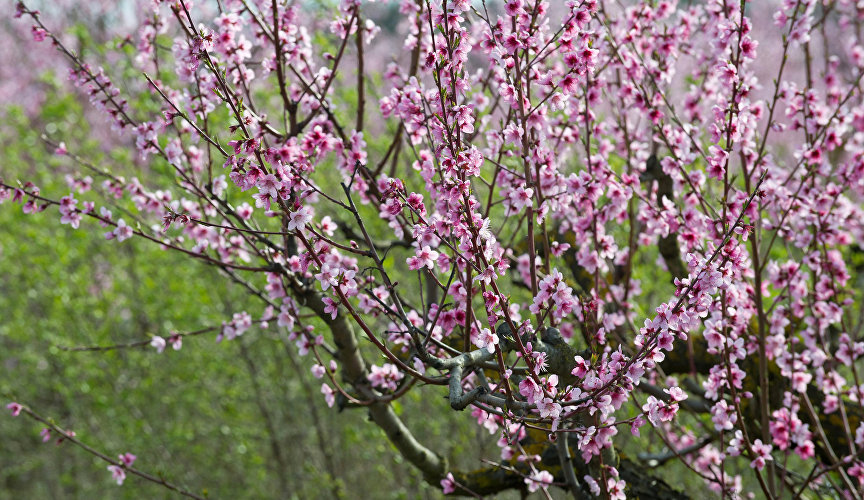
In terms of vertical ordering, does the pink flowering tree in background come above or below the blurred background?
below

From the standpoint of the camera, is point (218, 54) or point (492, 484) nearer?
point (218, 54)

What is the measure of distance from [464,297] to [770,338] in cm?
163

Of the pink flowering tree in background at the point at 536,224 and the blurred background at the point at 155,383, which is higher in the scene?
the blurred background at the point at 155,383

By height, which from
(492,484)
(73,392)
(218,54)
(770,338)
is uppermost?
(73,392)

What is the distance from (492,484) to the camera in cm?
381

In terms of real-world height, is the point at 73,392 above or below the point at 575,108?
above

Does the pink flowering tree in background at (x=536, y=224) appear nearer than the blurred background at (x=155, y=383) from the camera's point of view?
Yes

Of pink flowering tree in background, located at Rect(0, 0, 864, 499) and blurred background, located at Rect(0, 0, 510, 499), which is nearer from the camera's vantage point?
pink flowering tree in background, located at Rect(0, 0, 864, 499)

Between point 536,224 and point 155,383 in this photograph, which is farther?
point 155,383

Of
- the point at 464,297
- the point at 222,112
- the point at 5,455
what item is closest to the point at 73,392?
the point at 5,455

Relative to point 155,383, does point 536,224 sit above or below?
below

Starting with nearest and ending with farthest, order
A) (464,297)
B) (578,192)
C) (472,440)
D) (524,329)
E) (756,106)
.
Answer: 1. (524,329)
2. (464,297)
3. (578,192)
4. (756,106)
5. (472,440)

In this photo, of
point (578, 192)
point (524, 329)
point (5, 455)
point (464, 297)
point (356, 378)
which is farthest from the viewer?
point (5, 455)

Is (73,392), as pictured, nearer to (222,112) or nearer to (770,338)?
(222,112)
